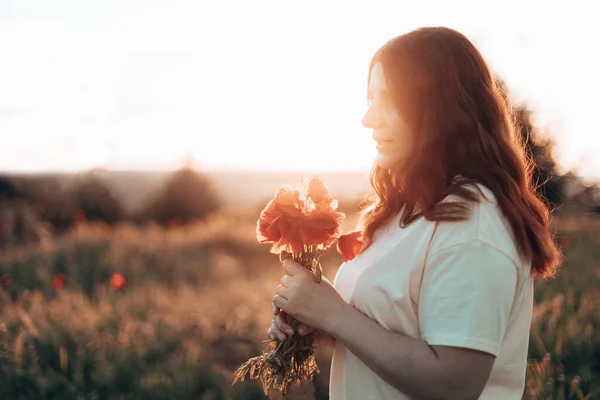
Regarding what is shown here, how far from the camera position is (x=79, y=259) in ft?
32.8

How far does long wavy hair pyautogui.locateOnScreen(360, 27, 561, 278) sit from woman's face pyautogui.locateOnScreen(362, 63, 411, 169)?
26 mm

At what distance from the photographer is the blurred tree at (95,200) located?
745 inches

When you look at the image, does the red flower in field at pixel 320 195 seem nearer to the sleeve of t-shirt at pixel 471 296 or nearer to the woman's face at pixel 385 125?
the woman's face at pixel 385 125

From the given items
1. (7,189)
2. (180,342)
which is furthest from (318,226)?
(7,189)

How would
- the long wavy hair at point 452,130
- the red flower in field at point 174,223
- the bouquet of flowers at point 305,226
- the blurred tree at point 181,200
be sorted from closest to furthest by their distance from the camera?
the long wavy hair at point 452,130, the bouquet of flowers at point 305,226, the red flower in field at point 174,223, the blurred tree at point 181,200

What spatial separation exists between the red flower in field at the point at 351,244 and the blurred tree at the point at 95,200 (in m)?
17.6

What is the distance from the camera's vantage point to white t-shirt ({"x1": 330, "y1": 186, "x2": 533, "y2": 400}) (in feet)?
5.13

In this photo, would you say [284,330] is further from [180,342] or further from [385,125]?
[180,342]

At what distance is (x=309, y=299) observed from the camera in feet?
6.12

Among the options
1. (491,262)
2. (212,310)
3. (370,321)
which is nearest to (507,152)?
(491,262)

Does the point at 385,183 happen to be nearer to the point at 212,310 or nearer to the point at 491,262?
the point at 491,262

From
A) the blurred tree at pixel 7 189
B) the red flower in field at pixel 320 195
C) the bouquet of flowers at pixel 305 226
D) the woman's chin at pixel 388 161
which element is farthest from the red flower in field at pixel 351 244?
the blurred tree at pixel 7 189

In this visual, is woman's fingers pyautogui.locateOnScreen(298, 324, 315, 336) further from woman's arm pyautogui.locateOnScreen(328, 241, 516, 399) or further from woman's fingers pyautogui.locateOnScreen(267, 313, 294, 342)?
woman's arm pyautogui.locateOnScreen(328, 241, 516, 399)

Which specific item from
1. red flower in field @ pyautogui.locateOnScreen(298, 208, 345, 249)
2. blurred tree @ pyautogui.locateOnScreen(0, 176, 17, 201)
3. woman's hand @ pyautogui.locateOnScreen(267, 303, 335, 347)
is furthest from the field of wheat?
blurred tree @ pyautogui.locateOnScreen(0, 176, 17, 201)
